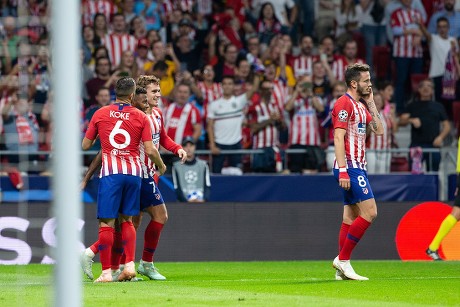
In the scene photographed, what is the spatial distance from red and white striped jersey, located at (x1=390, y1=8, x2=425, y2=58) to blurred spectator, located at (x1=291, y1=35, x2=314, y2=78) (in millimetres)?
1886

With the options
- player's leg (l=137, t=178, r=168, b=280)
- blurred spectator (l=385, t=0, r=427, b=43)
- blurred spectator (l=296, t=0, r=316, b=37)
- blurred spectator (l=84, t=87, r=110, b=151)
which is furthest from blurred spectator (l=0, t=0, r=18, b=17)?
player's leg (l=137, t=178, r=168, b=280)

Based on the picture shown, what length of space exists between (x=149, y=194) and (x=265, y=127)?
618 cm

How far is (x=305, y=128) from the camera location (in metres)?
17.3

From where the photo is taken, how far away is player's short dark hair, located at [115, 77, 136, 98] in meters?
10.6

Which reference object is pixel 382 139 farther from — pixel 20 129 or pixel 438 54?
pixel 20 129

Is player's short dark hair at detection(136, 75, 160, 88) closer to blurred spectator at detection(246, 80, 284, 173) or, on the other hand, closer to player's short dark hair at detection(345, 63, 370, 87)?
player's short dark hair at detection(345, 63, 370, 87)

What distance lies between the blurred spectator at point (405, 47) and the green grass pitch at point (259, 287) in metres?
6.59

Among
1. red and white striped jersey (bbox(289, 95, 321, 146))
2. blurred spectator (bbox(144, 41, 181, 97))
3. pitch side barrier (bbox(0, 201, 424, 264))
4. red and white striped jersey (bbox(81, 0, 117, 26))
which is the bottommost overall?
pitch side barrier (bbox(0, 201, 424, 264))

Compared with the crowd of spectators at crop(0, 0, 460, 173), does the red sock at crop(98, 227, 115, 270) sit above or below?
below

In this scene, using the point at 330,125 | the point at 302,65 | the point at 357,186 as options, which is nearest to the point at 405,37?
the point at 302,65

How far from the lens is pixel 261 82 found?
58.0 ft

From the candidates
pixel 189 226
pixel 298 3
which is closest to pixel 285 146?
pixel 189 226

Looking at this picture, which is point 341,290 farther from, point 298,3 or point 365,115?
point 298,3

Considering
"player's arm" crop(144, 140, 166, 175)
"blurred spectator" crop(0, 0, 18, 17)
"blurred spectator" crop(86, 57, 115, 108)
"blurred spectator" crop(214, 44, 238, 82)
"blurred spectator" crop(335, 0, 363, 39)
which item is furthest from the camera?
"blurred spectator" crop(335, 0, 363, 39)
